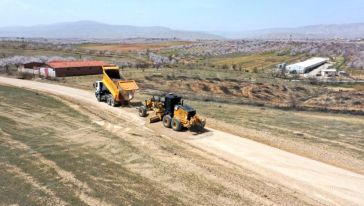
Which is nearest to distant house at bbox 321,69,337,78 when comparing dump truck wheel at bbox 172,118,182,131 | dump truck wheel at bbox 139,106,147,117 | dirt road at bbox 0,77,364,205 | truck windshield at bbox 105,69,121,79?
truck windshield at bbox 105,69,121,79

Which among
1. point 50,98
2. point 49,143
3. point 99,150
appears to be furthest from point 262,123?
point 50,98

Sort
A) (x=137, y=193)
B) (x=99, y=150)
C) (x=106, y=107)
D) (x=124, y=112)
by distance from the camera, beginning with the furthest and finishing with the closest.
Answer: (x=106, y=107)
(x=124, y=112)
(x=99, y=150)
(x=137, y=193)

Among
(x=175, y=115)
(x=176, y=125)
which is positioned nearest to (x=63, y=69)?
(x=175, y=115)

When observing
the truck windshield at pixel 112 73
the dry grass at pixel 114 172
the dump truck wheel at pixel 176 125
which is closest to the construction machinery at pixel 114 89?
the truck windshield at pixel 112 73

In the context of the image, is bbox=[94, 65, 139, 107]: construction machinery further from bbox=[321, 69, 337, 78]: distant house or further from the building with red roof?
bbox=[321, 69, 337, 78]: distant house

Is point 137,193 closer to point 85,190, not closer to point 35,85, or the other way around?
point 85,190

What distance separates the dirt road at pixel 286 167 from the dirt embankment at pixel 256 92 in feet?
70.2

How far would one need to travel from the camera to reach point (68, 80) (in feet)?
154

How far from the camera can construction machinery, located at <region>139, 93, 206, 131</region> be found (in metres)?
22.4

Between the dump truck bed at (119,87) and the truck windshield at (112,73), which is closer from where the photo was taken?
the dump truck bed at (119,87)

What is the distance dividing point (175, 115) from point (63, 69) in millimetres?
31209

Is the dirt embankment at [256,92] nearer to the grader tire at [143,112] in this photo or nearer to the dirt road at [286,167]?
the grader tire at [143,112]

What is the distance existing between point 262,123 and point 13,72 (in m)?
39.6

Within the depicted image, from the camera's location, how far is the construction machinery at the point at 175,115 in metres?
22.4
